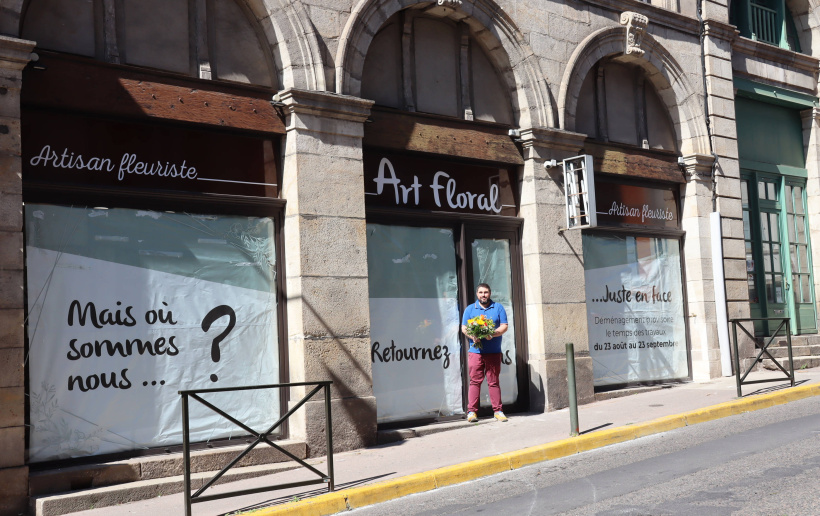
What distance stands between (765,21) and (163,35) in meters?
12.7

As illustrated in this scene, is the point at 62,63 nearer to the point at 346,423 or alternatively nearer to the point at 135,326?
the point at 135,326

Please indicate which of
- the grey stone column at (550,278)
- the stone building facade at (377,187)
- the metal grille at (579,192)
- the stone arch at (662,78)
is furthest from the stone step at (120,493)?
the stone arch at (662,78)

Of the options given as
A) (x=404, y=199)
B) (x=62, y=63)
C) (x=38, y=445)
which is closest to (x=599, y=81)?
(x=404, y=199)

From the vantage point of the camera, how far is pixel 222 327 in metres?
9.01

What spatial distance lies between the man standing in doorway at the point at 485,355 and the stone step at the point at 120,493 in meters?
2.83

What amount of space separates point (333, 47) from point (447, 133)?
6.66 feet

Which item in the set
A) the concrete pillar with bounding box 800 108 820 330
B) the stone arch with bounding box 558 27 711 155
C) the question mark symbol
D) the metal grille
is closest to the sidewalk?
the question mark symbol

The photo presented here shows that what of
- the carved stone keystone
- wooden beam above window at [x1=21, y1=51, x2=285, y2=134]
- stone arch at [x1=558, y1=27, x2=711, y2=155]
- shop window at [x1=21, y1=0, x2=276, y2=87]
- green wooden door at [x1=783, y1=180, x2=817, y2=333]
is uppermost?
the carved stone keystone

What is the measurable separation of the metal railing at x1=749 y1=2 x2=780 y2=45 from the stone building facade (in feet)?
3.23

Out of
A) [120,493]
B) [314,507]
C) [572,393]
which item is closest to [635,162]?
[572,393]

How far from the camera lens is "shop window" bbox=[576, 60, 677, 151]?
522 inches

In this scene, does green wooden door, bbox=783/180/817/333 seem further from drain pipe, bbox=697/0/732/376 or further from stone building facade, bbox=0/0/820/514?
drain pipe, bbox=697/0/732/376

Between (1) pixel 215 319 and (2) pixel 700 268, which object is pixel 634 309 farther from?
(1) pixel 215 319

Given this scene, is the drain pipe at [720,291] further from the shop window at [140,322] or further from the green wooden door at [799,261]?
the shop window at [140,322]
